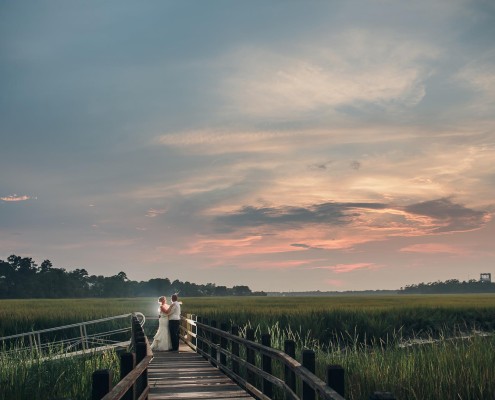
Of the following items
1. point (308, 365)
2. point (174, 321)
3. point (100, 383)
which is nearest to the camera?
point (100, 383)

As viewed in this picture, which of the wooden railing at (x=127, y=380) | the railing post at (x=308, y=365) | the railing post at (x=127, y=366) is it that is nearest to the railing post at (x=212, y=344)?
the wooden railing at (x=127, y=380)

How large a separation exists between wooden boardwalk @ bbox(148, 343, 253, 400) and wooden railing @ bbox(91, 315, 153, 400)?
4.66 ft

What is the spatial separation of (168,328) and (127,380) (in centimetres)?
1654

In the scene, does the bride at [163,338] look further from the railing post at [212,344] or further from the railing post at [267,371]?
the railing post at [267,371]

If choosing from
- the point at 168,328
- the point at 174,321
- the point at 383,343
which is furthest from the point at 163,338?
the point at 383,343

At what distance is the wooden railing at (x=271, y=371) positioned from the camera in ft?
22.4

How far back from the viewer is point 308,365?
27.6ft

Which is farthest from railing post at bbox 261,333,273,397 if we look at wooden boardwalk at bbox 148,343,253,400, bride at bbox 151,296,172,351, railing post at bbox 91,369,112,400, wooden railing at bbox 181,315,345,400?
bride at bbox 151,296,172,351

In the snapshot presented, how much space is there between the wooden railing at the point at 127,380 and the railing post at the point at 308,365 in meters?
2.15

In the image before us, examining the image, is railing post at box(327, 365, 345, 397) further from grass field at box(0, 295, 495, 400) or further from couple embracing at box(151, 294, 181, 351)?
couple embracing at box(151, 294, 181, 351)

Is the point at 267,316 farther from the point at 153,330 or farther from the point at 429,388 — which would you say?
the point at 429,388

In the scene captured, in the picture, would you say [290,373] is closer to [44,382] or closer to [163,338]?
[44,382]

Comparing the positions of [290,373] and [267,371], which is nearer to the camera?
[290,373]

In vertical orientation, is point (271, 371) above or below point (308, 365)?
below
